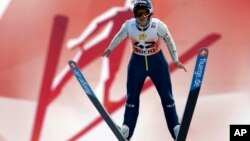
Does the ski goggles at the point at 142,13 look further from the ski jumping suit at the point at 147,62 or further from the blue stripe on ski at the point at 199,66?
the blue stripe on ski at the point at 199,66

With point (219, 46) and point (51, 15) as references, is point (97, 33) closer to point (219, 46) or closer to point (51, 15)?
point (51, 15)

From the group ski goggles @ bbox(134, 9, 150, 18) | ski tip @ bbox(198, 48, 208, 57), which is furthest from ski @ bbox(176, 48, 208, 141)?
ski goggles @ bbox(134, 9, 150, 18)

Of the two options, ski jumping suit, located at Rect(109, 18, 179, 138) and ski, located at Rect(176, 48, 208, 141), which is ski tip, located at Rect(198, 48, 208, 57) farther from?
ski jumping suit, located at Rect(109, 18, 179, 138)

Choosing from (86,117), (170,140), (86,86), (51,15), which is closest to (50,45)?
(51,15)

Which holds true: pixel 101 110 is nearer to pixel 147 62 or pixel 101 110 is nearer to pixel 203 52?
pixel 147 62

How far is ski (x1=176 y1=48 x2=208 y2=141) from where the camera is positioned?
Result: 88.6 inches

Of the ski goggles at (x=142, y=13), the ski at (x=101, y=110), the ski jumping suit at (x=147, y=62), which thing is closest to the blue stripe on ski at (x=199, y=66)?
the ski jumping suit at (x=147, y=62)

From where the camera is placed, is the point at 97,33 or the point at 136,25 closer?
the point at 136,25

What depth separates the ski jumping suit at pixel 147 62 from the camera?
231cm

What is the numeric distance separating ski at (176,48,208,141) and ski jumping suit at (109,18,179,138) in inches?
3.9

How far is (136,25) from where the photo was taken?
2318mm

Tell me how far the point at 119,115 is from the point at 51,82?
436 millimetres

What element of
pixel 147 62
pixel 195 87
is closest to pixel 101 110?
pixel 147 62

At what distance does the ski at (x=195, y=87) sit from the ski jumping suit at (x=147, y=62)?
0.10 meters
